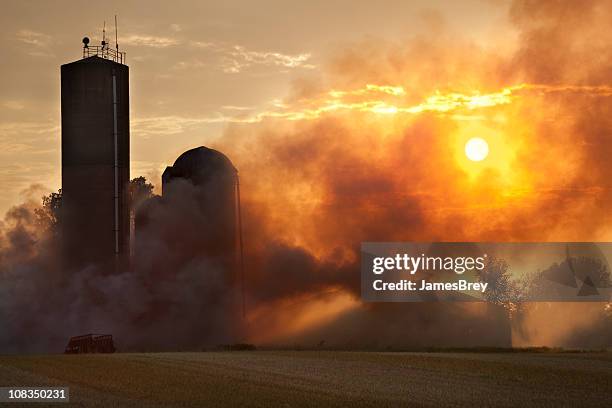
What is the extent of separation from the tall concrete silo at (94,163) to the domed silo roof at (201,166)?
4990 mm

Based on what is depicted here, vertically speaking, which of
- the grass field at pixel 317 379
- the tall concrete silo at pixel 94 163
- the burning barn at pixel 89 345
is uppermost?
the tall concrete silo at pixel 94 163

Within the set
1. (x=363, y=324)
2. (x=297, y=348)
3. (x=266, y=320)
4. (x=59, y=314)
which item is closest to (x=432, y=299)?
(x=363, y=324)

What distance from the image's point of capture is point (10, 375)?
44.6 m

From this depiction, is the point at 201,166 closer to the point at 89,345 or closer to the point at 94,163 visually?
the point at 94,163

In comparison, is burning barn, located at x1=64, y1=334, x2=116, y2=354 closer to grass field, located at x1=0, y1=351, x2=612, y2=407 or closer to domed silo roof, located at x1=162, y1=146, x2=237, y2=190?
grass field, located at x1=0, y1=351, x2=612, y2=407

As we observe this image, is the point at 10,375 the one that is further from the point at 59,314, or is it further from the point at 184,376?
the point at 59,314

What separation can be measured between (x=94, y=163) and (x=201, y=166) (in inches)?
351

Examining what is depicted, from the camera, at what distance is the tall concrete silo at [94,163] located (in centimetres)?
7825

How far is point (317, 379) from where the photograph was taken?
43688 mm

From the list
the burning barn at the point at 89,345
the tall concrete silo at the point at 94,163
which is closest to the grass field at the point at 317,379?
the burning barn at the point at 89,345

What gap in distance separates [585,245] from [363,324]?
22807 millimetres

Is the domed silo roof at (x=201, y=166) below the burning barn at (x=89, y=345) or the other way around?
the other way around

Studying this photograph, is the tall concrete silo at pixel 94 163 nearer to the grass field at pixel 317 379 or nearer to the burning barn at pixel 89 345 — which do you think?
the burning barn at pixel 89 345

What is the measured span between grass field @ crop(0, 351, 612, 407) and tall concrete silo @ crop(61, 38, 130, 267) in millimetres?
22083
